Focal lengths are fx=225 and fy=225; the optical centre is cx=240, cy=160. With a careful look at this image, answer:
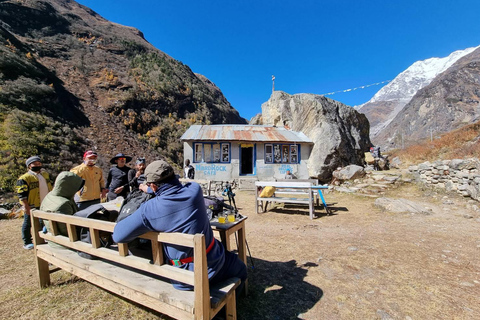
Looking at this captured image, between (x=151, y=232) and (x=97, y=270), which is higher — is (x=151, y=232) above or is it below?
above

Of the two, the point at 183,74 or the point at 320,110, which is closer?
the point at 320,110

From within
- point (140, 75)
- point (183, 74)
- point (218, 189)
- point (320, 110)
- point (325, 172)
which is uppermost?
point (183, 74)

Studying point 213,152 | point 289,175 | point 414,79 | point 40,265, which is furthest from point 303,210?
point 414,79

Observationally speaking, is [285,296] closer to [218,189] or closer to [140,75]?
[218,189]

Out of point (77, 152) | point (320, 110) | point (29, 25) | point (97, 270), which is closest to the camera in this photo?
point (97, 270)

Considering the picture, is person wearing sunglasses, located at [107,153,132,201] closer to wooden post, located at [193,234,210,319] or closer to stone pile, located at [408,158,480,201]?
wooden post, located at [193,234,210,319]

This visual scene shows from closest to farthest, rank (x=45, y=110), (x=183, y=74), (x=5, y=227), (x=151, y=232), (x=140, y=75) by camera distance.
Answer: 1. (x=151, y=232)
2. (x=5, y=227)
3. (x=45, y=110)
4. (x=140, y=75)
5. (x=183, y=74)

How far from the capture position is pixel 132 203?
7.70ft

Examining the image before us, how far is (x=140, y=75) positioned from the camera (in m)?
37.8

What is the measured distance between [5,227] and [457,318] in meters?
9.10

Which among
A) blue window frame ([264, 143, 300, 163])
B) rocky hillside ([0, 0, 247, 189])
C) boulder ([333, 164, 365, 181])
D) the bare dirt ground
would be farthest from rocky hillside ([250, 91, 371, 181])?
rocky hillside ([0, 0, 247, 189])

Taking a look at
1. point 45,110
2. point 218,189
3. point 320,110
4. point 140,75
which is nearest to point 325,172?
point 320,110

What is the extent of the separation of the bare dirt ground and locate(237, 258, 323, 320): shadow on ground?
0.5 inches

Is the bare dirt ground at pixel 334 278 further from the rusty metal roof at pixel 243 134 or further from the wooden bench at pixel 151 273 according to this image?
the rusty metal roof at pixel 243 134
